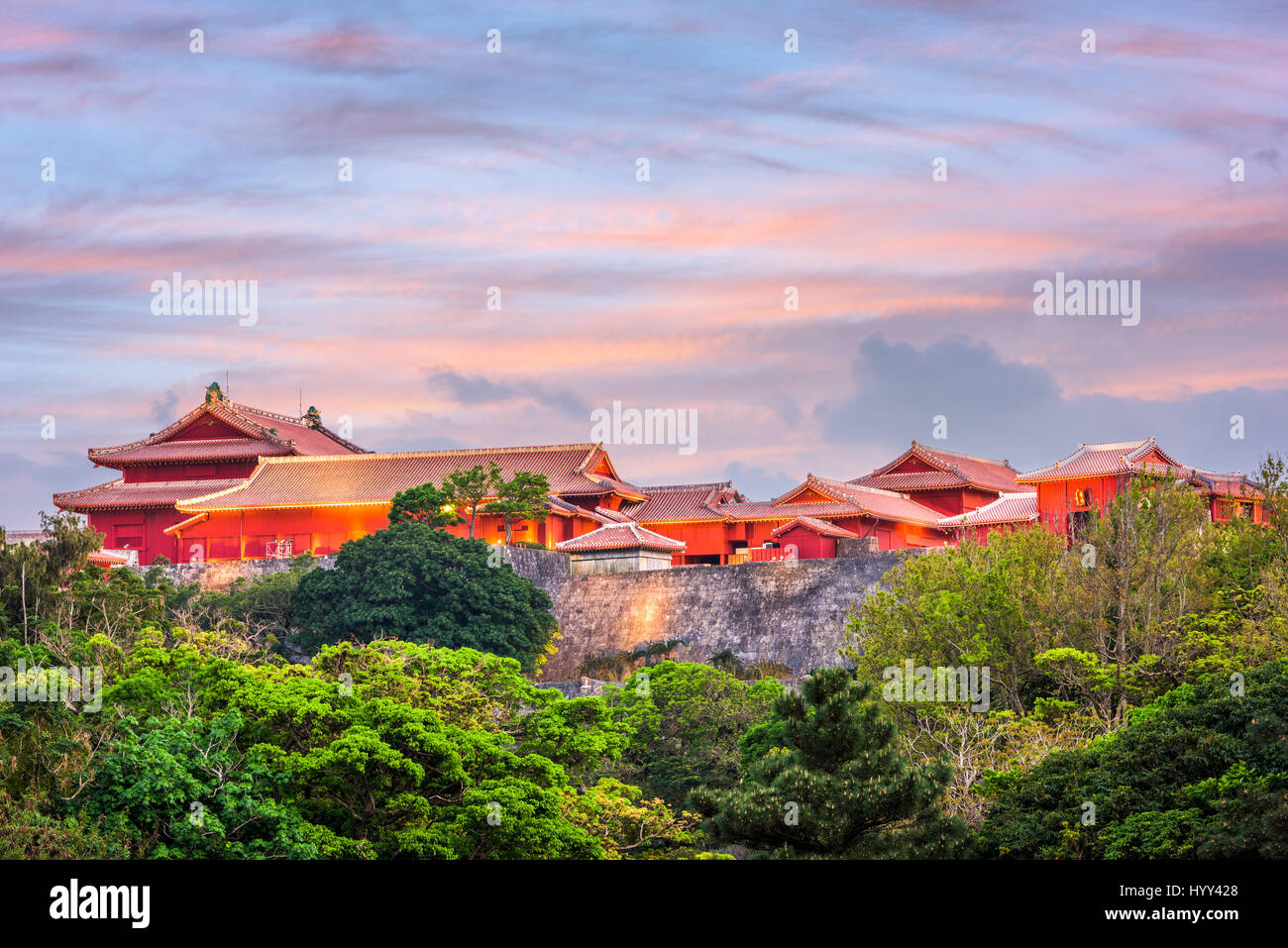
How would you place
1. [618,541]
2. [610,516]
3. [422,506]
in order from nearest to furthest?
1. [422,506]
2. [618,541]
3. [610,516]

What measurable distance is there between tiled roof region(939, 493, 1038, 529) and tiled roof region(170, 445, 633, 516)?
10901mm

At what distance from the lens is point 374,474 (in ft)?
163

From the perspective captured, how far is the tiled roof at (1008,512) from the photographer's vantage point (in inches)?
1760

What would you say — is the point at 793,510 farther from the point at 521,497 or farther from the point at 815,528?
the point at 521,497

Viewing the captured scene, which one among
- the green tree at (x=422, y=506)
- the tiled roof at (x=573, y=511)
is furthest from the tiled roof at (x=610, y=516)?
the green tree at (x=422, y=506)

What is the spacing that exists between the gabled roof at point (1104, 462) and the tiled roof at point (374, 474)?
1324cm

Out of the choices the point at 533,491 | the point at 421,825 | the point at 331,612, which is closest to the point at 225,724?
the point at 421,825

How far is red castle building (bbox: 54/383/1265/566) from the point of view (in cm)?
4784

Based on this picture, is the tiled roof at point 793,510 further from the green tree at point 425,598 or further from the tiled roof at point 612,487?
the green tree at point 425,598

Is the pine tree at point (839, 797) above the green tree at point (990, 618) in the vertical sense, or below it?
below

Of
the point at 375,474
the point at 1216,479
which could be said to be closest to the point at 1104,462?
the point at 1216,479

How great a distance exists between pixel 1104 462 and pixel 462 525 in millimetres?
17744

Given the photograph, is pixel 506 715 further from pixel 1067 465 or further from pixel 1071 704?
pixel 1067 465

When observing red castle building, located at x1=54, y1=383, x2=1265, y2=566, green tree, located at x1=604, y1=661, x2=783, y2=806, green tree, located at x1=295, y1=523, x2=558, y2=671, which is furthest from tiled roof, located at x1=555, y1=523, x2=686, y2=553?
green tree, located at x1=604, y1=661, x2=783, y2=806
